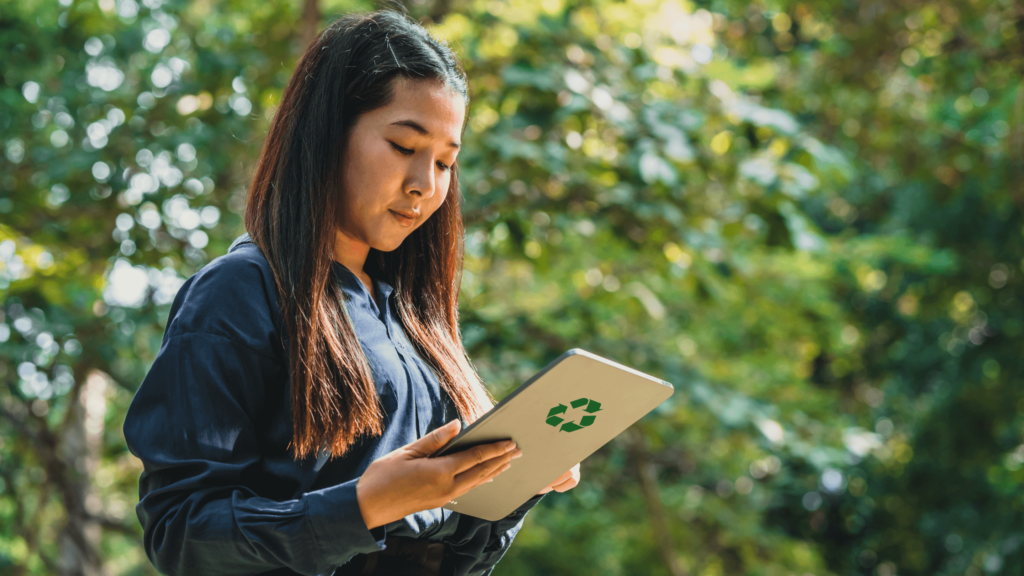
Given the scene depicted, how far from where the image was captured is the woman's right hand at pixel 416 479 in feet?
2.80

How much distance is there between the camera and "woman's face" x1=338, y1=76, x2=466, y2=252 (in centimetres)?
108

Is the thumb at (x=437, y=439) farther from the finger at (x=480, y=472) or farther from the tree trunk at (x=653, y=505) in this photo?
the tree trunk at (x=653, y=505)

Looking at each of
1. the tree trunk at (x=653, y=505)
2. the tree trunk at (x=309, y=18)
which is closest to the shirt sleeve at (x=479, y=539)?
the tree trunk at (x=309, y=18)

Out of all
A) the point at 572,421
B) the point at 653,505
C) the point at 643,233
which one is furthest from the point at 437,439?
the point at 653,505

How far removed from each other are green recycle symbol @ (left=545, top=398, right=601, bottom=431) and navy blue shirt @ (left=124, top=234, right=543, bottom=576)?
214mm

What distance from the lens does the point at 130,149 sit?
11.8 ft

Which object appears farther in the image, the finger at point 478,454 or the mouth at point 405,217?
the mouth at point 405,217

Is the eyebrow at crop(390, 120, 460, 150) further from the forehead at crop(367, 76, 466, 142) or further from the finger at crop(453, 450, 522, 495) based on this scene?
the finger at crop(453, 450, 522, 495)

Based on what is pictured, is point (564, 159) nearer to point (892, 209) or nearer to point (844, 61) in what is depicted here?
point (844, 61)

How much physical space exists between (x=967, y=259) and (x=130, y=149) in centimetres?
615

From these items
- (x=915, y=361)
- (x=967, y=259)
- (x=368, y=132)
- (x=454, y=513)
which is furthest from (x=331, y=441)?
(x=915, y=361)

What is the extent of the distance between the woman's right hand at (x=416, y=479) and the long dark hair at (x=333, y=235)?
4.7 inches

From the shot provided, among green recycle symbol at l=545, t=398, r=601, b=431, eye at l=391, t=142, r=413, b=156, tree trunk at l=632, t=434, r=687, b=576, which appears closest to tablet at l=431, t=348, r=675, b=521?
green recycle symbol at l=545, t=398, r=601, b=431

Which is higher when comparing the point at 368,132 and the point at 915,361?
the point at 368,132
